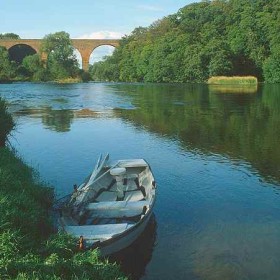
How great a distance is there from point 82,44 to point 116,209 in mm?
126223

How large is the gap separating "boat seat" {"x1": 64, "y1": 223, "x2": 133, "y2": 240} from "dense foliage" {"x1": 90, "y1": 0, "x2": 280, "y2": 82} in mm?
74870

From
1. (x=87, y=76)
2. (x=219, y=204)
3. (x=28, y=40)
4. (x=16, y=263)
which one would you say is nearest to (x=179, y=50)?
(x=87, y=76)

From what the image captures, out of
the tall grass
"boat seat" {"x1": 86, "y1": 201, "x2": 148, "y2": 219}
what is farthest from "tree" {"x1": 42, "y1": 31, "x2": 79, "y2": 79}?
"boat seat" {"x1": 86, "y1": 201, "x2": 148, "y2": 219}

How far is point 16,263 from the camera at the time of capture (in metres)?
7.26

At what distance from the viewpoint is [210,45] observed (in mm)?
86188

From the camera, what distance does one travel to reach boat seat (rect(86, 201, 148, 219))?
34.8ft

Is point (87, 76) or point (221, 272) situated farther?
point (87, 76)

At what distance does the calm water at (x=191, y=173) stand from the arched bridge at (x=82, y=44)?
9796 cm

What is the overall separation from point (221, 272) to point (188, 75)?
279ft

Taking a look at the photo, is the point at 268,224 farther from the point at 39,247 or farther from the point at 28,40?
the point at 28,40

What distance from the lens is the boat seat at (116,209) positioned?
10609 mm

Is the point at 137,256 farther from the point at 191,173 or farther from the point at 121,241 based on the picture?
the point at 191,173

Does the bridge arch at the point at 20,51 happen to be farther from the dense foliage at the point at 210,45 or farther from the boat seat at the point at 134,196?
the boat seat at the point at 134,196

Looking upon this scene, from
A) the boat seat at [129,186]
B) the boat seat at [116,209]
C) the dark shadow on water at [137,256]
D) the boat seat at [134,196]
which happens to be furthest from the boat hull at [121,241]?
the boat seat at [129,186]
